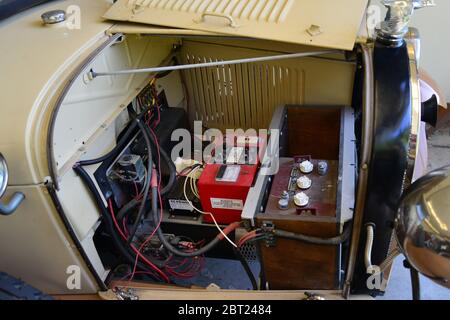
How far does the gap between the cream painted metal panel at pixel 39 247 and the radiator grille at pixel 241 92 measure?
0.75 meters

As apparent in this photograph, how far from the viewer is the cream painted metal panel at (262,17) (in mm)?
1082

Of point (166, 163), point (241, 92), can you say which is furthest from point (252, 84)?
point (166, 163)

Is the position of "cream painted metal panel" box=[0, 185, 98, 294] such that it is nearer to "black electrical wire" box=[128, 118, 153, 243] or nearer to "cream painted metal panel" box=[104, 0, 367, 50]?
"black electrical wire" box=[128, 118, 153, 243]

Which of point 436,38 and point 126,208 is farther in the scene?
point 436,38

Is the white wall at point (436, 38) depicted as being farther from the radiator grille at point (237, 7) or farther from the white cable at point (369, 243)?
the white cable at point (369, 243)

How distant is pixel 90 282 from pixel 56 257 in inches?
5.3

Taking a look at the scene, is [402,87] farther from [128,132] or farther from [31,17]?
[31,17]

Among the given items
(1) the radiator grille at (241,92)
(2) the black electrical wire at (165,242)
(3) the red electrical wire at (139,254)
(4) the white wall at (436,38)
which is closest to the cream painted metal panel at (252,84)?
(1) the radiator grille at (241,92)

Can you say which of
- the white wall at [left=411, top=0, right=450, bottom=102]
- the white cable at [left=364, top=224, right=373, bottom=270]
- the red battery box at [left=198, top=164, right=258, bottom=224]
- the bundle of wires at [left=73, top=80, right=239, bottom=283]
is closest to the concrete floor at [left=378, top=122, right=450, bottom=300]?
the white cable at [left=364, top=224, right=373, bottom=270]

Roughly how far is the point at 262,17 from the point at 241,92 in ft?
1.22

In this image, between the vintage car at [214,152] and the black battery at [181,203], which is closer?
the vintage car at [214,152]

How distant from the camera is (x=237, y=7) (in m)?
1.20

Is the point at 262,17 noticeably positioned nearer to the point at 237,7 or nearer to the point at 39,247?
the point at 237,7

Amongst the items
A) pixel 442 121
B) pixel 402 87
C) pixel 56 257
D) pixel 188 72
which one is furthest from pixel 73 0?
pixel 442 121
